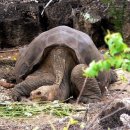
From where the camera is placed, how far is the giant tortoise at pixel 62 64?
628cm

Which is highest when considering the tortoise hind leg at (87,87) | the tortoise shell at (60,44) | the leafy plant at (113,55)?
the leafy plant at (113,55)

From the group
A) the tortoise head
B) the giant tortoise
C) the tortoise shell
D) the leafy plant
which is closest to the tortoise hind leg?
the giant tortoise

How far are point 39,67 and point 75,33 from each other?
23.7 inches

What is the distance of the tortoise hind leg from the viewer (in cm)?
613

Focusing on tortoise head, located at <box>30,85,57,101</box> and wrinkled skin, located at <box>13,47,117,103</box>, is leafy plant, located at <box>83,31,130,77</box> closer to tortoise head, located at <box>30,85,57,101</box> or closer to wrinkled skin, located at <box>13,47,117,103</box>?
tortoise head, located at <box>30,85,57,101</box>

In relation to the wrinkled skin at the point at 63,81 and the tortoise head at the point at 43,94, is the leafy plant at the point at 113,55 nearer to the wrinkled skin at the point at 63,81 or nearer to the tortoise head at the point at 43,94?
the tortoise head at the point at 43,94

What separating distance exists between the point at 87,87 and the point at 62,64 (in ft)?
1.31

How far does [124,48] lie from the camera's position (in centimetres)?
232

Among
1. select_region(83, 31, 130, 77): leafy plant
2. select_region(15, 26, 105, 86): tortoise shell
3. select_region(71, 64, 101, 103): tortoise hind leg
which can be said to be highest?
select_region(83, 31, 130, 77): leafy plant

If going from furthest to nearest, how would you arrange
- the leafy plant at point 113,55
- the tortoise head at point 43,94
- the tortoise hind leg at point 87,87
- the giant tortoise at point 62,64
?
the giant tortoise at point 62,64
the tortoise hind leg at point 87,87
the tortoise head at point 43,94
the leafy plant at point 113,55

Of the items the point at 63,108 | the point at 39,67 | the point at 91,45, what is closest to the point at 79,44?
the point at 91,45

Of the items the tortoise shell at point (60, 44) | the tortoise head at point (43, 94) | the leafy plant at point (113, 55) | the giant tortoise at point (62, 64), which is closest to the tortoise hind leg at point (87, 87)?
the giant tortoise at point (62, 64)

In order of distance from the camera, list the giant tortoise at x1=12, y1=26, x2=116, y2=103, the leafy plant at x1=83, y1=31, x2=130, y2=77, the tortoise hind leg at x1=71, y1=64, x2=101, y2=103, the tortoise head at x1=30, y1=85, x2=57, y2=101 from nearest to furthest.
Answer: the leafy plant at x1=83, y1=31, x2=130, y2=77
the tortoise head at x1=30, y1=85, x2=57, y2=101
the tortoise hind leg at x1=71, y1=64, x2=101, y2=103
the giant tortoise at x1=12, y1=26, x2=116, y2=103

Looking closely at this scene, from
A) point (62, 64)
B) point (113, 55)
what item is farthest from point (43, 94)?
point (113, 55)
